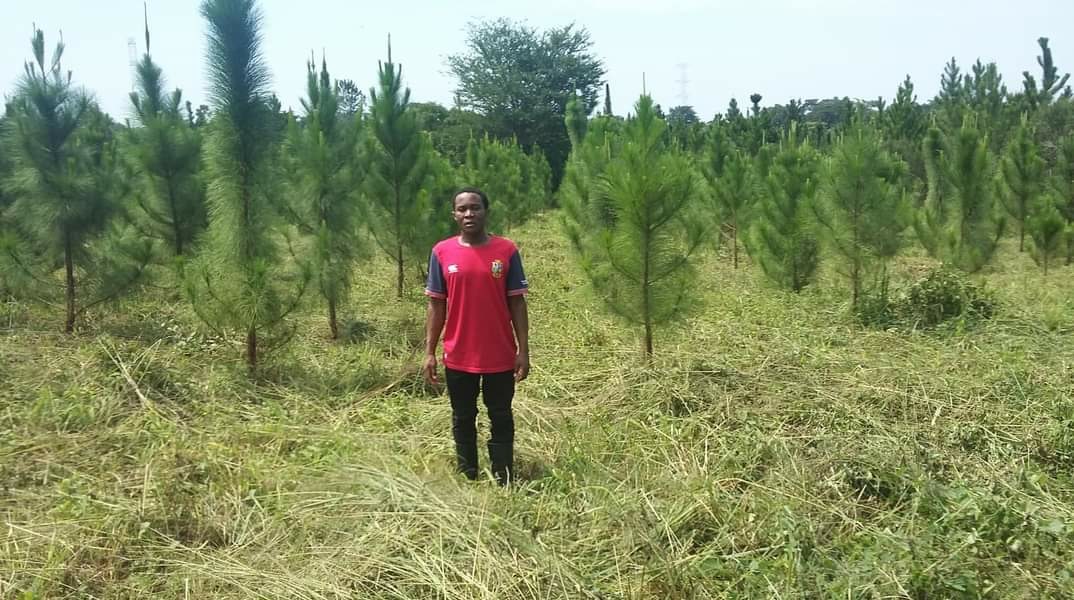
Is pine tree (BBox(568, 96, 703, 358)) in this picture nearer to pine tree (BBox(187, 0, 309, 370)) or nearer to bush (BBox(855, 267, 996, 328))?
pine tree (BBox(187, 0, 309, 370))

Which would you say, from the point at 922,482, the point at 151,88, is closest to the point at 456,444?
the point at 922,482

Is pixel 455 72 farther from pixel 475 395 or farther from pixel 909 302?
pixel 475 395

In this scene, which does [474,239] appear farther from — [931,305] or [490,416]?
[931,305]

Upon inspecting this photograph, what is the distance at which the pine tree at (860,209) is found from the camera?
763cm

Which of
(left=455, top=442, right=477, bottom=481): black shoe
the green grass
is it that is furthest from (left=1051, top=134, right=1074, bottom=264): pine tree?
(left=455, top=442, right=477, bottom=481): black shoe

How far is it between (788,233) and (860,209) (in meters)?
1.43

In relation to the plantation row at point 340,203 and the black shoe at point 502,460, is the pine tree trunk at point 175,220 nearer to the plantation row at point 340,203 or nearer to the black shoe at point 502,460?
the plantation row at point 340,203

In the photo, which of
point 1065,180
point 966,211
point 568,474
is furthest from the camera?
point 1065,180

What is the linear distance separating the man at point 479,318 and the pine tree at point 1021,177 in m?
10.1

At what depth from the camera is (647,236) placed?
5.45 m

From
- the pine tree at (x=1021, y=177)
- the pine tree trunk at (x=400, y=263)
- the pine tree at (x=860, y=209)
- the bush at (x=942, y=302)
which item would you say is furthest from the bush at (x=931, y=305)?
the pine tree trunk at (x=400, y=263)

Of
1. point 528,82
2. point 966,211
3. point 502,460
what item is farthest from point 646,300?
point 528,82

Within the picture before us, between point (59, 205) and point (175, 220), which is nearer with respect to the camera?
point (59, 205)

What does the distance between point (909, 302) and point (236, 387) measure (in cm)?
624
